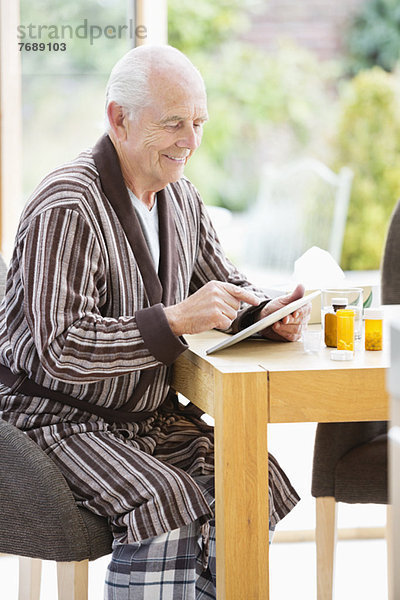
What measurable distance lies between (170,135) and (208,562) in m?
0.83

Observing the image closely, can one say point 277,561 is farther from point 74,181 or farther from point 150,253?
point 74,181

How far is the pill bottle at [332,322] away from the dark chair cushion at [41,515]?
0.50 m

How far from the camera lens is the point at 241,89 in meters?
9.12

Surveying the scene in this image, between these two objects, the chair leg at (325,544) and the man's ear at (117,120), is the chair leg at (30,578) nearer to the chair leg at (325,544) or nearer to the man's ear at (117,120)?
the chair leg at (325,544)

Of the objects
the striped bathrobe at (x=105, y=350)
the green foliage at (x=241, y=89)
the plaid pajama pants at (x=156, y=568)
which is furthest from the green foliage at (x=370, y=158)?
the plaid pajama pants at (x=156, y=568)

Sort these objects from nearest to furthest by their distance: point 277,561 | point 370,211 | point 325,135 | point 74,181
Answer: point 74,181 < point 277,561 < point 370,211 < point 325,135

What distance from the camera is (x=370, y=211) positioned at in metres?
8.38

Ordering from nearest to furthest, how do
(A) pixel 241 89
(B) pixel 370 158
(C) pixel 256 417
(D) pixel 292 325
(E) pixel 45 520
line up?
1. (C) pixel 256 417
2. (E) pixel 45 520
3. (D) pixel 292 325
4. (B) pixel 370 158
5. (A) pixel 241 89

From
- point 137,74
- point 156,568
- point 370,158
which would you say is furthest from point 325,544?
point 370,158

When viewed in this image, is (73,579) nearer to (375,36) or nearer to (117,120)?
(117,120)

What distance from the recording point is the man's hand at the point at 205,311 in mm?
1521

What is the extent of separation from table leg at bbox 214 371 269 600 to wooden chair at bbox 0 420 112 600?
234 mm

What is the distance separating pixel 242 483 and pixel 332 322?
36cm

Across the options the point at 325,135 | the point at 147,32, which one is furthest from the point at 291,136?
the point at 147,32
